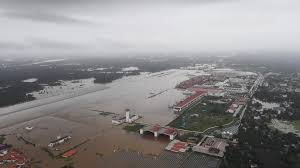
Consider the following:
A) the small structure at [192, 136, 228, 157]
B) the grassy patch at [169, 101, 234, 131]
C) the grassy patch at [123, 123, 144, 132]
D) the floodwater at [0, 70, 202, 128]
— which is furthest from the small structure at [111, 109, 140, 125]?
the small structure at [192, 136, 228, 157]

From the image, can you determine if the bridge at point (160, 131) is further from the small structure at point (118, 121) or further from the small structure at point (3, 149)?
the small structure at point (3, 149)

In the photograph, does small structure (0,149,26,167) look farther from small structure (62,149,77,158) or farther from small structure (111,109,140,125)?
small structure (111,109,140,125)

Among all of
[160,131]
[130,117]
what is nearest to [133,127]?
[130,117]

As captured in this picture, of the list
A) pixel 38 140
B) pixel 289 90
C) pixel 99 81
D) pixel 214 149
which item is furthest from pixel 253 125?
pixel 99 81

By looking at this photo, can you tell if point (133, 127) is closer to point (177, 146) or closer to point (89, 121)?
point (89, 121)

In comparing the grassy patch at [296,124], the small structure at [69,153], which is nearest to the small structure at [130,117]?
the small structure at [69,153]
